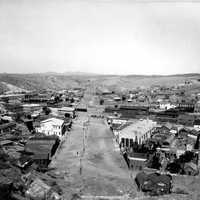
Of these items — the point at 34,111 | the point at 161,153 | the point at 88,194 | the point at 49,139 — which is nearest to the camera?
the point at 88,194

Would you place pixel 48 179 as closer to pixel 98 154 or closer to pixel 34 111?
pixel 98 154

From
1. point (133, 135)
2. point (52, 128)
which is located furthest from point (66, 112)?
point (133, 135)

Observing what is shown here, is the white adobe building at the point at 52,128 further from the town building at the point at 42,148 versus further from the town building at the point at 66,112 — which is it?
the town building at the point at 66,112

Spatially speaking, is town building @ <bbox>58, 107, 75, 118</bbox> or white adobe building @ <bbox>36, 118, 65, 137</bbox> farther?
town building @ <bbox>58, 107, 75, 118</bbox>

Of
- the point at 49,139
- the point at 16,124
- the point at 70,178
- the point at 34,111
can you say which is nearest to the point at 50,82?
the point at 34,111

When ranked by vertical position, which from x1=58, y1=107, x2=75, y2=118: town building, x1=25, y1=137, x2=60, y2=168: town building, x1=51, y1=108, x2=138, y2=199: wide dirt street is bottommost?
x1=51, y1=108, x2=138, y2=199: wide dirt street

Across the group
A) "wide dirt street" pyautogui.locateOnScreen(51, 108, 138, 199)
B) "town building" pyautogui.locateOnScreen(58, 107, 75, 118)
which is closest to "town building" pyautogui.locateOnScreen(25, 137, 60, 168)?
Result: "wide dirt street" pyautogui.locateOnScreen(51, 108, 138, 199)

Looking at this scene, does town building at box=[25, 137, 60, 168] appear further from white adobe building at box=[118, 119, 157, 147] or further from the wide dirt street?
white adobe building at box=[118, 119, 157, 147]

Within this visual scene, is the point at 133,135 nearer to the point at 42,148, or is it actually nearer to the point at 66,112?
the point at 42,148

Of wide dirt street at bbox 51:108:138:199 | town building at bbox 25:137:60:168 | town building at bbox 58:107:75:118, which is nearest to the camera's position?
wide dirt street at bbox 51:108:138:199
